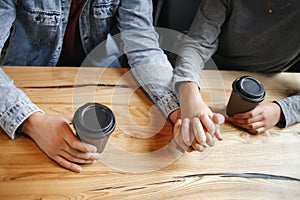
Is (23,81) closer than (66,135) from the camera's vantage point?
No

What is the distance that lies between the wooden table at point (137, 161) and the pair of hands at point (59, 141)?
16mm

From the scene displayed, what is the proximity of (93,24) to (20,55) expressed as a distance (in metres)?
0.21

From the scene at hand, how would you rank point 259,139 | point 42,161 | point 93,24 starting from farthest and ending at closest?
point 93,24 → point 259,139 → point 42,161

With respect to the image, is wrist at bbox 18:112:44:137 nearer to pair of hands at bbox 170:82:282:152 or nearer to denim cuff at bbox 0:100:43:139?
denim cuff at bbox 0:100:43:139

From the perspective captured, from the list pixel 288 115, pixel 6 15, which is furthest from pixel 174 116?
pixel 6 15

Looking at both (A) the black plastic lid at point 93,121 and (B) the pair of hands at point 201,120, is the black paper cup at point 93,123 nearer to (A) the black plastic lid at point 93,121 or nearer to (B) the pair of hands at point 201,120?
(A) the black plastic lid at point 93,121

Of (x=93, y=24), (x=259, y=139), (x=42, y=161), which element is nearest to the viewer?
(x=42, y=161)

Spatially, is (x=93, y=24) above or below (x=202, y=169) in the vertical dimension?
above

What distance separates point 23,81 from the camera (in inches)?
31.6

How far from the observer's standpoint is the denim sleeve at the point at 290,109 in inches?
32.7

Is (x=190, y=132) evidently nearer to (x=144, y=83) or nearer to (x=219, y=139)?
(x=219, y=139)

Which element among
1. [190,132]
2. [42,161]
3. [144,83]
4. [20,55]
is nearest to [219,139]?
[190,132]

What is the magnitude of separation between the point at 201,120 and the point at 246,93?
0.37ft

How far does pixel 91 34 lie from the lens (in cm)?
95
